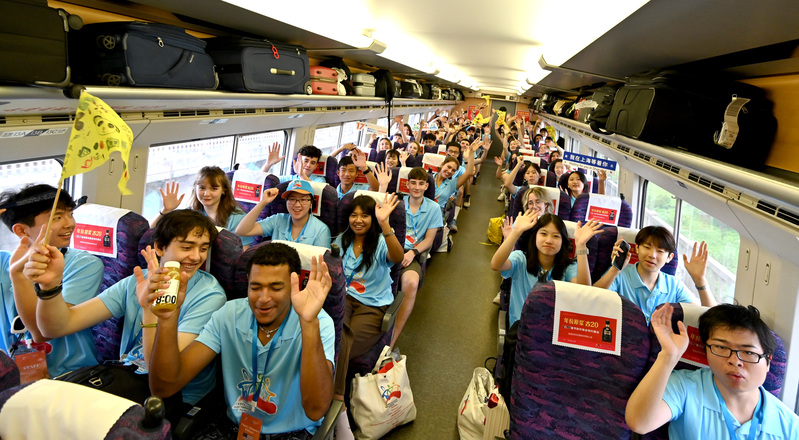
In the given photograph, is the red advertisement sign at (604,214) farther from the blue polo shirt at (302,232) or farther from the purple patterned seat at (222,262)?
the purple patterned seat at (222,262)

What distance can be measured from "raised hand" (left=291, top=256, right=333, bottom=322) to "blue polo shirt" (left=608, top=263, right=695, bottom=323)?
7.75ft

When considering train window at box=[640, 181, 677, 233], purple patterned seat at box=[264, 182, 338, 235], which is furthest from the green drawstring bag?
purple patterned seat at box=[264, 182, 338, 235]

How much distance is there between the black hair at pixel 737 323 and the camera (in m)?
2.01

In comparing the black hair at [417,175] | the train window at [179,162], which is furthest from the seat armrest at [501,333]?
the train window at [179,162]

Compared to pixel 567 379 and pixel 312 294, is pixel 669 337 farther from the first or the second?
pixel 312 294

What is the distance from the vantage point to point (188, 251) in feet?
8.11

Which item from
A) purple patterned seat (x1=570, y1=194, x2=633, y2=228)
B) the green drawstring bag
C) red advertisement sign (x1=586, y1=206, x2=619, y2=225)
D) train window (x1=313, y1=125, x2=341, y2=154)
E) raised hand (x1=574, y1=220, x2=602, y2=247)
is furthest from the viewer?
train window (x1=313, y1=125, x2=341, y2=154)

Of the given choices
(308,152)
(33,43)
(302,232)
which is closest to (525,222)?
(302,232)

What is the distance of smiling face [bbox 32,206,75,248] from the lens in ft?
8.01

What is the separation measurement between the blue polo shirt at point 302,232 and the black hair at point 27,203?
1.92m

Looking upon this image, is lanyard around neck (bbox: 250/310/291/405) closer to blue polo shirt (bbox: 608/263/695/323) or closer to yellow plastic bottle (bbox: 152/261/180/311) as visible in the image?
yellow plastic bottle (bbox: 152/261/180/311)

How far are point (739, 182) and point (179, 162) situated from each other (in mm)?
5200

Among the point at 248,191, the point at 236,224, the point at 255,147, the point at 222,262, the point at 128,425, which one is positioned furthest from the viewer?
the point at 255,147

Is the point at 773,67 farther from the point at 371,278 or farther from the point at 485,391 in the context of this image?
the point at 371,278
